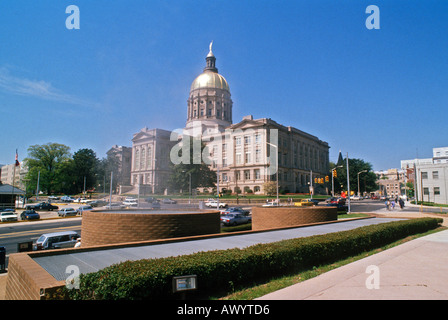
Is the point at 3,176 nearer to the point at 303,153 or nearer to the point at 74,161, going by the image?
the point at 74,161

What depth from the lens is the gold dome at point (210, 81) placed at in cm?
9500

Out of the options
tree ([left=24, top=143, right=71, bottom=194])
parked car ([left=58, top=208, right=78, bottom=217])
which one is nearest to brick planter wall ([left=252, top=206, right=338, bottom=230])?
parked car ([left=58, top=208, right=78, bottom=217])

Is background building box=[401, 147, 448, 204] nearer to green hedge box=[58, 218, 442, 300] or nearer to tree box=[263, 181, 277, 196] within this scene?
tree box=[263, 181, 277, 196]

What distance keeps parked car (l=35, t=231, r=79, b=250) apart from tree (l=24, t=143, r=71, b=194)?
7447 cm

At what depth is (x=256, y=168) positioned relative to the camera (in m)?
71.6

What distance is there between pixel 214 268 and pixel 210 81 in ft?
308

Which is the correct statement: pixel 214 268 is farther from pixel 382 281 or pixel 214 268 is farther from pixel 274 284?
pixel 382 281

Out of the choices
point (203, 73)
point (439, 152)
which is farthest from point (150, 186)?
point (439, 152)

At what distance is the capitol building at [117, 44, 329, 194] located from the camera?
71.6 metres

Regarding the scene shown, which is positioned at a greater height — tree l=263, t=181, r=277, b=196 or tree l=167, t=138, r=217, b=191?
tree l=167, t=138, r=217, b=191

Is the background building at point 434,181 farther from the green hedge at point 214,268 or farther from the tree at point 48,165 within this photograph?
the tree at point 48,165

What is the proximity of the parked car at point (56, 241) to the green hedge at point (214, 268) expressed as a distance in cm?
1203

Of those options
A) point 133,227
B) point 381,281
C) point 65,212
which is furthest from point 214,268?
point 65,212
